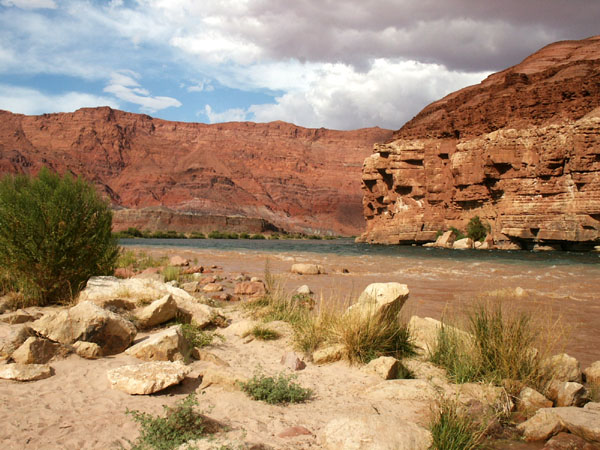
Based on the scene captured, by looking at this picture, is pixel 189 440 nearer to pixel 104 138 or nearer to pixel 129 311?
pixel 129 311

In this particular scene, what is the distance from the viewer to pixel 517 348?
4.43 m

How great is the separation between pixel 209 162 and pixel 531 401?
452 ft

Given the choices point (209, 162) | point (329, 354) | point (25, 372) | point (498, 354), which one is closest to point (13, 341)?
point (25, 372)

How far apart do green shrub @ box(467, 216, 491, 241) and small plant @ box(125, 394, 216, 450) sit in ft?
143

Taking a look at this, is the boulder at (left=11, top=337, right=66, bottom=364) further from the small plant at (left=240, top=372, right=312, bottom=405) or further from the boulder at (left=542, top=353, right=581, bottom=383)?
the boulder at (left=542, top=353, right=581, bottom=383)

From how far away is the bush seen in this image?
25.3 ft

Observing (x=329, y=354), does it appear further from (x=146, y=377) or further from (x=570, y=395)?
(x=570, y=395)

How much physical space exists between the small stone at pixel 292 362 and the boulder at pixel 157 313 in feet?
7.42

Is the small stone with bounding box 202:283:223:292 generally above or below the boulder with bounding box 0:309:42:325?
below

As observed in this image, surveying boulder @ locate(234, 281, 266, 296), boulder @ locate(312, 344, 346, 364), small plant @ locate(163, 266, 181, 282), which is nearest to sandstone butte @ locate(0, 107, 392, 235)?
small plant @ locate(163, 266, 181, 282)

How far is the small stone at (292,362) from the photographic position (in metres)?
4.85

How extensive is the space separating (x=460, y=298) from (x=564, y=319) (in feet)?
9.26

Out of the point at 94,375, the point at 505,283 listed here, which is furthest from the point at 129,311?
the point at 505,283

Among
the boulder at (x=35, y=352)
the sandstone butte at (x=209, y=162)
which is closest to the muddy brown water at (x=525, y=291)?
the boulder at (x=35, y=352)
